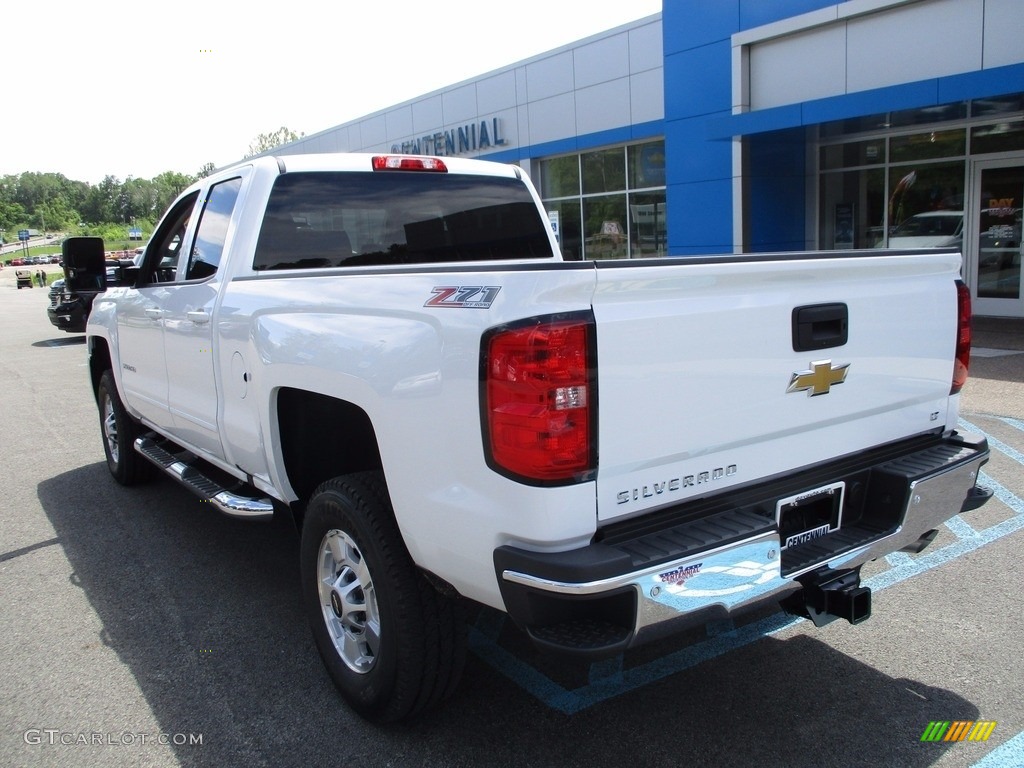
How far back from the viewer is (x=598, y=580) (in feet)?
7.32

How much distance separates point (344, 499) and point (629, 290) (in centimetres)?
130

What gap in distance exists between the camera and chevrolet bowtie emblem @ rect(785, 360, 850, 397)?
278 centimetres

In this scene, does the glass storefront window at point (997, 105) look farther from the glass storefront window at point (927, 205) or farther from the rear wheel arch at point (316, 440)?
the rear wheel arch at point (316, 440)

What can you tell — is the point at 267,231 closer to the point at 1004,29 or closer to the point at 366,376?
the point at 366,376

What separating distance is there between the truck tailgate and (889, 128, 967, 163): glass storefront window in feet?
38.6

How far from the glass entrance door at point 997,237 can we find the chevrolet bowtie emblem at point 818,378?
12082 mm

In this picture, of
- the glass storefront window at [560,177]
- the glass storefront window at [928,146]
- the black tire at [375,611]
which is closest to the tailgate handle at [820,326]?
the black tire at [375,611]

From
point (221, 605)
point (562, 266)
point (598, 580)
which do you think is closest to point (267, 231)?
point (221, 605)

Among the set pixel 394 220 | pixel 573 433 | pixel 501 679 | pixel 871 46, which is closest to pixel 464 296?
pixel 573 433

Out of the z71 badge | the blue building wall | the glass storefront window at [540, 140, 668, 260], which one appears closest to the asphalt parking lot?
the z71 badge

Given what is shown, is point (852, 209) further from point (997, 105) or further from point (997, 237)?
point (997, 105)

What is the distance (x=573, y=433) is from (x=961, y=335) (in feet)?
6.49

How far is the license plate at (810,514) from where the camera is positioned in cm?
282

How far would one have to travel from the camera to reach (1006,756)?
276 centimetres
